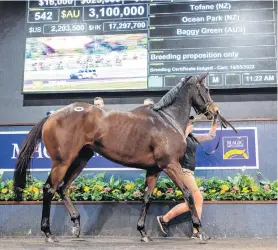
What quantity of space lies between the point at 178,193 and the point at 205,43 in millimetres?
2542

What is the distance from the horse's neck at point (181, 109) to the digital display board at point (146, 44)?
1.76 m

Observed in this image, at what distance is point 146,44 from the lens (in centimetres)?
676

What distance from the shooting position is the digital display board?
21.5 feet

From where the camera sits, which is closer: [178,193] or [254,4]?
[178,193]

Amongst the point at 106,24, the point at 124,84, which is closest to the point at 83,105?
the point at 124,84

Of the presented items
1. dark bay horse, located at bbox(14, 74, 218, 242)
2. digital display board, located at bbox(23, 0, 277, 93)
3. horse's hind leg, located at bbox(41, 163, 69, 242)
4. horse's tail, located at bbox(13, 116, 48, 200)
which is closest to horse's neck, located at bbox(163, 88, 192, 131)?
dark bay horse, located at bbox(14, 74, 218, 242)

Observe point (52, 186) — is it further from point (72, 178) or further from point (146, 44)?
point (146, 44)

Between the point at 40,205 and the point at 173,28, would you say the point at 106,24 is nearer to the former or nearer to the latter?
the point at 173,28

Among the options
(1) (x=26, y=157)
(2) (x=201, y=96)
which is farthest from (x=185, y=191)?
(1) (x=26, y=157)

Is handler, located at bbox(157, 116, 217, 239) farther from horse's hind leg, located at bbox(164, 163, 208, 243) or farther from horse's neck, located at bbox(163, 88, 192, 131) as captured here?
horse's hind leg, located at bbox(164, 163, 208, 243)

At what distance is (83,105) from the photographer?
4.68 metres

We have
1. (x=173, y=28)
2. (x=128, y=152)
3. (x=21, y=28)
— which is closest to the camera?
(x=128, y=152)

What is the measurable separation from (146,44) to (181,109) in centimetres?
227

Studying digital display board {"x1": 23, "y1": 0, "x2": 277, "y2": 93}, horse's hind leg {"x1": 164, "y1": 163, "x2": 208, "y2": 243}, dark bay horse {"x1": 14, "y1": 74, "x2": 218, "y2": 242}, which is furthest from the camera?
digital display board {"x1": 23, "y1": 0, "x2": 277, "y2": 93}
